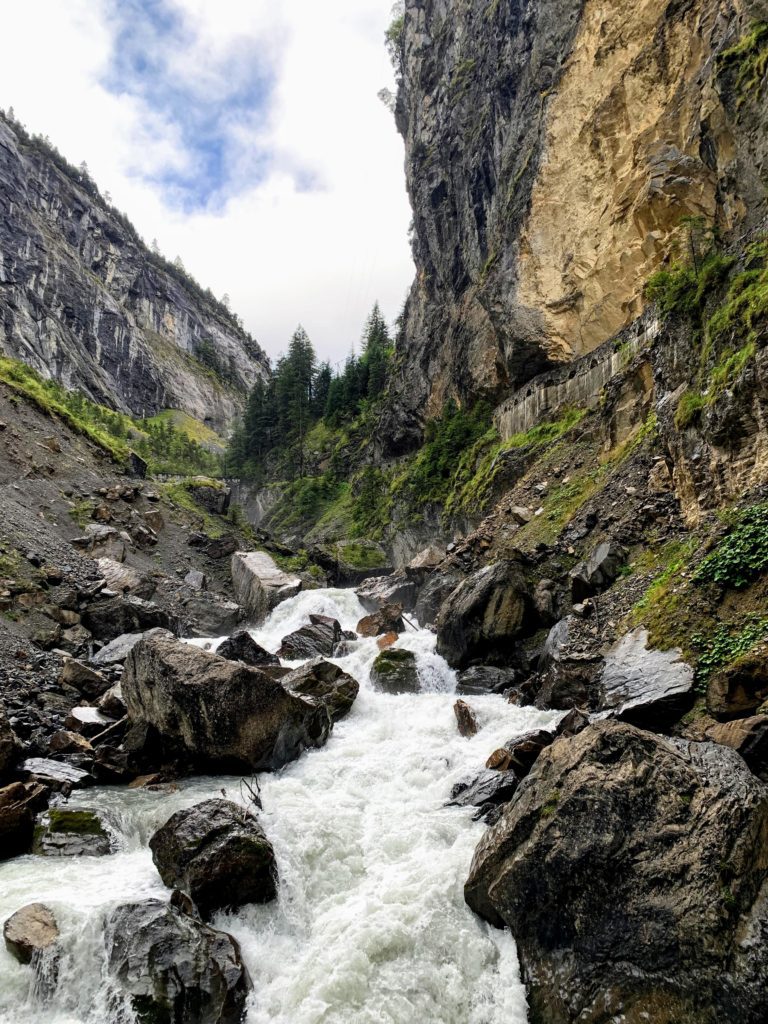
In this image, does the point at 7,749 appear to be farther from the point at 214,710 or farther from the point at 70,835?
the point at 214,710

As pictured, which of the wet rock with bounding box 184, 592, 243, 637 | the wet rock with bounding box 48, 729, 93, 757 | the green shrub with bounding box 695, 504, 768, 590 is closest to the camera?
the green shrub with bounding box 695, 504, 768, 590

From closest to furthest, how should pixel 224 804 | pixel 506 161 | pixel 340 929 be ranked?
pixel 340 929 < pixel 224 804 < pixel 506 161

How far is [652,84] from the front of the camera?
92.8 ft

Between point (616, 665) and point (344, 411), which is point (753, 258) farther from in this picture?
point (344, 411)

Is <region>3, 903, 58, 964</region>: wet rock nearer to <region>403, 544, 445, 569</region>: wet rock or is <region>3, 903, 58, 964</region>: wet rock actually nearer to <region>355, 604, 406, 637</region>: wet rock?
<region>355, 604, 406, 637</region>: wet rock

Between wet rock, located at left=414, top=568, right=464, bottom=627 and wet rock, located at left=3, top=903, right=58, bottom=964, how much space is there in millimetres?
18109

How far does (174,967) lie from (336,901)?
2612 millimetres

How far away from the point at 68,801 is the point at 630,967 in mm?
9562

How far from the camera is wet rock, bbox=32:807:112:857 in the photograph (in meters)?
8.94

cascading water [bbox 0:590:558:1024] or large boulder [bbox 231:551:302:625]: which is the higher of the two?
large boulder [bbox 231:551:302:625]

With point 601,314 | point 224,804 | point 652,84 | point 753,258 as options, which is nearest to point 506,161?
point 652,84

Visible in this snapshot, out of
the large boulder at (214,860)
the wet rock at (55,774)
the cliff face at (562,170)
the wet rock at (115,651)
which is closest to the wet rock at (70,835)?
the wet rock at (55,774)

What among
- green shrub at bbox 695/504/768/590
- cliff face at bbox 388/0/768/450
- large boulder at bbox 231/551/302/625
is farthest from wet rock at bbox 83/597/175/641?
cliff face at bbox 388/0/768/450

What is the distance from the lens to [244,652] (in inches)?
774
